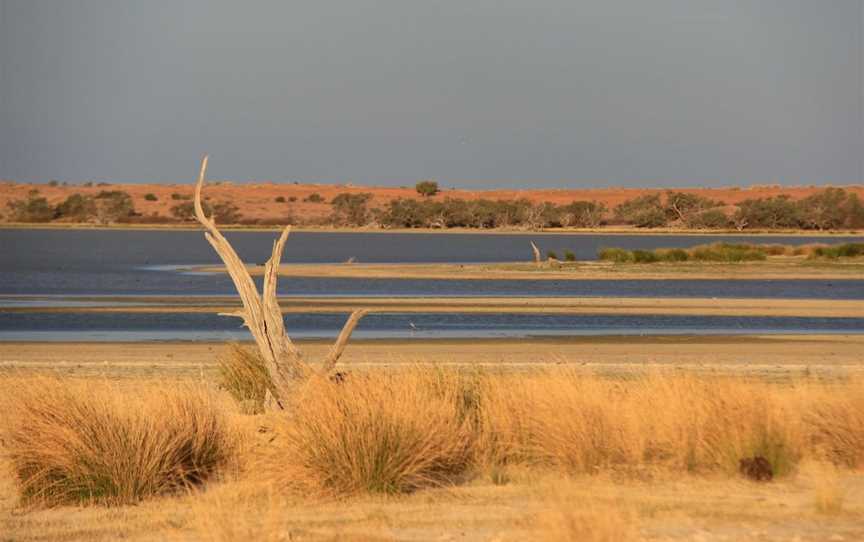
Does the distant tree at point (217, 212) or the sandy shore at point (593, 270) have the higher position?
the distant tree at point (217, 212)

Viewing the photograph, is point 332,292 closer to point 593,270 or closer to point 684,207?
point 593,270

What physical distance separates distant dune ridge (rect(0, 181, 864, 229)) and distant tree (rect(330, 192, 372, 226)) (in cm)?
80

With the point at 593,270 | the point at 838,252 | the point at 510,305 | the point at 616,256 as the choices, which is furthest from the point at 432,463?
the point at 838,252

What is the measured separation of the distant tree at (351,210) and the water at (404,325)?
9623 cm

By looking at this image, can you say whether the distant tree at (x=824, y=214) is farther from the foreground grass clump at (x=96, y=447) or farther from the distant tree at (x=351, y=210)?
the foreground grass clump at (x=96, y=447)

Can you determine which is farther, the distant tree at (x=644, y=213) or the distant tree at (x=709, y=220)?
the distant tree at (x=644, y=213)

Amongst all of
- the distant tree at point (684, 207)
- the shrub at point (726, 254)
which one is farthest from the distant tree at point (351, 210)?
the shrub at point (726, 254)

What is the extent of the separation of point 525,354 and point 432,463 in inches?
479

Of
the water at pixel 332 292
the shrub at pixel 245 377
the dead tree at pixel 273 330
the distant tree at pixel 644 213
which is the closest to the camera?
the dead tree at pixel 273 330

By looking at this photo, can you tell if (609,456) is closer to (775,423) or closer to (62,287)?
(775,423)

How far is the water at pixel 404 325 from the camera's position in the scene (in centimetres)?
2756

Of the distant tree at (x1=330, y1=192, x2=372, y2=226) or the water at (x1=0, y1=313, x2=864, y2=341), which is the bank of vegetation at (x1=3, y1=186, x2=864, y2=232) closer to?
the distant tree at (x1=330, y1=192, x2=372, y2=226)

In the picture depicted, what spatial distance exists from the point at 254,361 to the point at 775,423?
592cm

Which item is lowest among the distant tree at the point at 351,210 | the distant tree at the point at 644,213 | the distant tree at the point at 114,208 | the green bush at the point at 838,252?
the green bush at the point at 838,252
